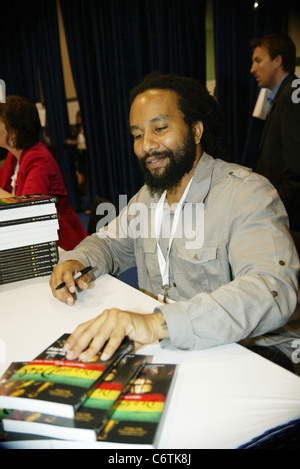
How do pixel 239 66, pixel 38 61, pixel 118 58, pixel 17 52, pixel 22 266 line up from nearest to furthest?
pixel 22 266
pixel 239 66
pixel 118 58
pixel 38 61
pixel 17 52

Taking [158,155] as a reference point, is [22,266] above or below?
below

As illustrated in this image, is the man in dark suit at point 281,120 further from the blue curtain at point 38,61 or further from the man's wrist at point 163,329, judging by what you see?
the blue curtain at point 38,61

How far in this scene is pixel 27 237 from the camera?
Result: 154 centimetres

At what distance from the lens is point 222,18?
3316 millimetres

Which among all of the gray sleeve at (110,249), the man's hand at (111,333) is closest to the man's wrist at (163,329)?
the man's hand at (111,333)

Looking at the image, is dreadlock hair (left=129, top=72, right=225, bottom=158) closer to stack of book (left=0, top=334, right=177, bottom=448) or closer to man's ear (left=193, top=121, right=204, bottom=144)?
man's ear (left=193, top=121, right=204, bottom=144)

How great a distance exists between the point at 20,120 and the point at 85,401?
7.63 ft

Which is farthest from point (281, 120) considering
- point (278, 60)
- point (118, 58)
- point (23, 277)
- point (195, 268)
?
point (118, 58)

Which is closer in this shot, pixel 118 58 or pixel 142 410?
pixel 142 410

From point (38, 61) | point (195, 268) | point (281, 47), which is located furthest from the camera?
point (38, 61)

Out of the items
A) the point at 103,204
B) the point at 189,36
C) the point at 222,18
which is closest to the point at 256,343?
the point at 103,204

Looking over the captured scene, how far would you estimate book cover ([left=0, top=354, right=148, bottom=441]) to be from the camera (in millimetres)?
661

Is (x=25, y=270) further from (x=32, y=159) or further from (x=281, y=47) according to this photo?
(x=281, y=47)

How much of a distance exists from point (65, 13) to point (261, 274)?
18.1 ft
